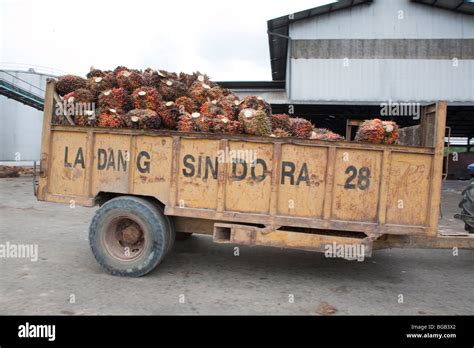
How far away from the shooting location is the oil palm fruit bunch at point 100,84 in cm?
616

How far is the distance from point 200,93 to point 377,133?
2808mm

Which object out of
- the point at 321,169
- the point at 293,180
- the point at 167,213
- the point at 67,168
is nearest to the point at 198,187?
the point at 167,213

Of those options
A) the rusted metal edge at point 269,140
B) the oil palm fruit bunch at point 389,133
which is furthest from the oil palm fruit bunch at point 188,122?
the oil palm fruit bunch at point 389,133

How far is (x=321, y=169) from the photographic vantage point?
4.77m

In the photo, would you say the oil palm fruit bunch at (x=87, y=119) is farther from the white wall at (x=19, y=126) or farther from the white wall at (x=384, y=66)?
the white wall at (x=19, y=126)

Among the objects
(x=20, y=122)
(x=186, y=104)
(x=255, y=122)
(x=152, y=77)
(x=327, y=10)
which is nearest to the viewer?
(x=255, y=122)

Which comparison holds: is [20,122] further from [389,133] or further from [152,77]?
[389,133]

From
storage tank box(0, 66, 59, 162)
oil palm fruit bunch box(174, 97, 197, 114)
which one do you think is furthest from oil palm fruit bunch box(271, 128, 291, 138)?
storage tank box(0, 66, 59, 162)

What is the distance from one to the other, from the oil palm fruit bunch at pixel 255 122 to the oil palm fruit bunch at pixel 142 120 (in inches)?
47.0

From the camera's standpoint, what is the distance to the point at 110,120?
17.7 feet

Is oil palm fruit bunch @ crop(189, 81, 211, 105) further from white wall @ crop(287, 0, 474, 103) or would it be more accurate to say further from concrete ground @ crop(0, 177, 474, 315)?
white wall @ crop(287, 0, 474, 103)

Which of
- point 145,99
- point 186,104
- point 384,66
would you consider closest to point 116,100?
point 145,99

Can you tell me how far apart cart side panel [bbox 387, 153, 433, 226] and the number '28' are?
0.27 metres
